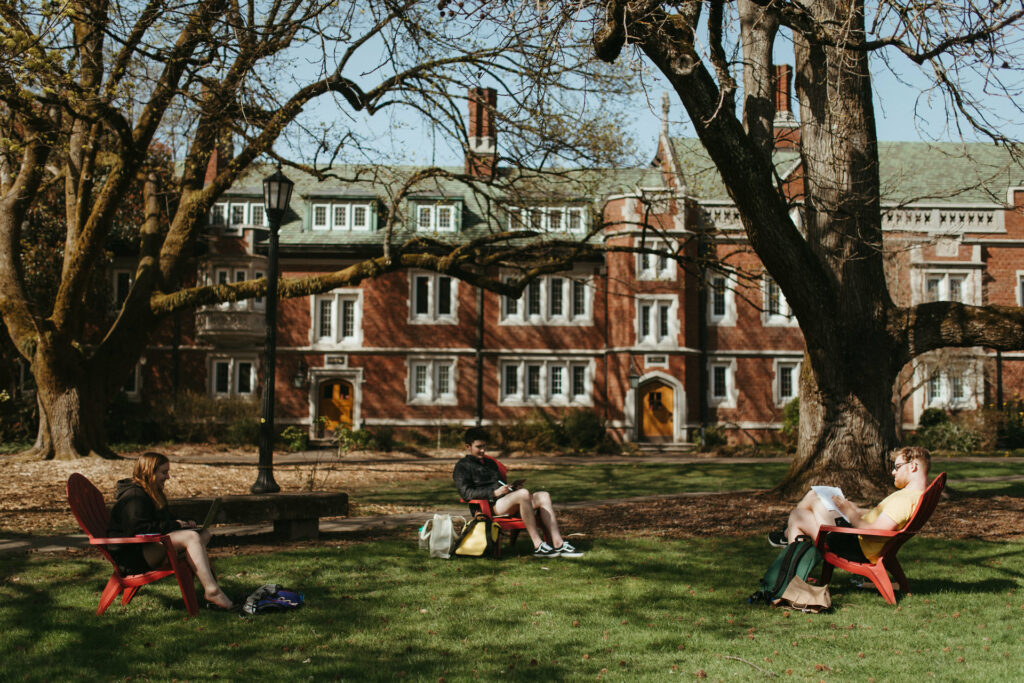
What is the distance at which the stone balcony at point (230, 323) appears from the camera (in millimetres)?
29812

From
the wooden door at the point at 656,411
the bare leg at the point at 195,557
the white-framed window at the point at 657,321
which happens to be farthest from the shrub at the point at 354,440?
the bare leg at the point at 195,557

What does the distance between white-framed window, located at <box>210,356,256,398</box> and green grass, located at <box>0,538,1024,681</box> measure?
75.8ft

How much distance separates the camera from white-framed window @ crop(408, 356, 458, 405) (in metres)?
30.8

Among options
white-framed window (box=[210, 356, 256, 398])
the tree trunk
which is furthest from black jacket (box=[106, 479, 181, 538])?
white-framed window (box=[210, 356, 256, 398])

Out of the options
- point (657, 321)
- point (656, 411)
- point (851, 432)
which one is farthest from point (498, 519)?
point (657, 321)

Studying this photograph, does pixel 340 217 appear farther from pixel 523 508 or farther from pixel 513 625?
pixel 513 625

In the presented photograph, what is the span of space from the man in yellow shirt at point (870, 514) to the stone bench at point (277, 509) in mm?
4699

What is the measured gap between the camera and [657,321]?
30219mm

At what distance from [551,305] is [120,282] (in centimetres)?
1495

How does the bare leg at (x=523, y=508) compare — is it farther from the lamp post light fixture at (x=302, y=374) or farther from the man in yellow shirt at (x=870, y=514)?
the lamp post light fixture at (x=302, y=374)

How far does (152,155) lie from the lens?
23328 mm

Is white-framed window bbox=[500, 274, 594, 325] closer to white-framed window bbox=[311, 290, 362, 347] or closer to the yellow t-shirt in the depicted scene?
white-framed window bbox=[311, 290, 362, 347]

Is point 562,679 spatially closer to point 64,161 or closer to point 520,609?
point 520,609

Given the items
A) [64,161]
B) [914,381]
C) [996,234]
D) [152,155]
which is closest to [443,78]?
[64,161]
